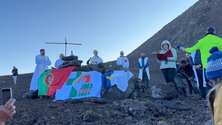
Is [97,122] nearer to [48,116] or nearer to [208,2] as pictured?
[48,116]

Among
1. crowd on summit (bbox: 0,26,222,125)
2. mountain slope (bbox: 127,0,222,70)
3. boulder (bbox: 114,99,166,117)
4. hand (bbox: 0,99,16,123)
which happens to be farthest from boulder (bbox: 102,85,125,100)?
mountain slope (bbox: 127,0,222,70)

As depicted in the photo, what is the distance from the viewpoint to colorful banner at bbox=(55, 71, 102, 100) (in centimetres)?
824

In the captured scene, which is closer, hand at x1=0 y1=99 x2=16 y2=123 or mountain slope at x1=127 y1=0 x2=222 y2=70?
hand at x1=0 y1=99 x2=16 y2=123

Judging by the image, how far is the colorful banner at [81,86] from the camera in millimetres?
8242

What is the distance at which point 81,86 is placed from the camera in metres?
8.38

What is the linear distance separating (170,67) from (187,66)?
51.2 inches

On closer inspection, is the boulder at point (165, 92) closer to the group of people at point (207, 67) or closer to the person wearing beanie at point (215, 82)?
the group of people at point (207, 67)

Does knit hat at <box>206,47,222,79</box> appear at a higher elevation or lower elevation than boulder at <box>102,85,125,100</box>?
higher

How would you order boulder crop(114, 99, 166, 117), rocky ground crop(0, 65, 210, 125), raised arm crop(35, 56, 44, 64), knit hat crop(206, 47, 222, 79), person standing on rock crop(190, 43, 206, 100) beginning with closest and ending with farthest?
knit hat crop(206, 47, 222, 79) < rocky ground crop(0, 65, 210, 125) < boulder crop(114, 99, 166, 117) < person standing on rock crop(190, 43, 206, 100) < raised arm crop(35, 56, 44, 64)

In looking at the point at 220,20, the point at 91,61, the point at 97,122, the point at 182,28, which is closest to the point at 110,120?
the point at 97,122

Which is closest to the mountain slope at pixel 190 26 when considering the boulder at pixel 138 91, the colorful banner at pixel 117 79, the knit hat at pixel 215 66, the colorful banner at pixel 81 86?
the boulder at pixel 138 91

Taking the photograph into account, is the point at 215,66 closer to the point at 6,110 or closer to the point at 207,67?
the point at 207,67

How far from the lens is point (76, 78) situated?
8.59m

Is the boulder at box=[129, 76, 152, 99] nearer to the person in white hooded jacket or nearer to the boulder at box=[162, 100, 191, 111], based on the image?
the person in white hooded jacket
